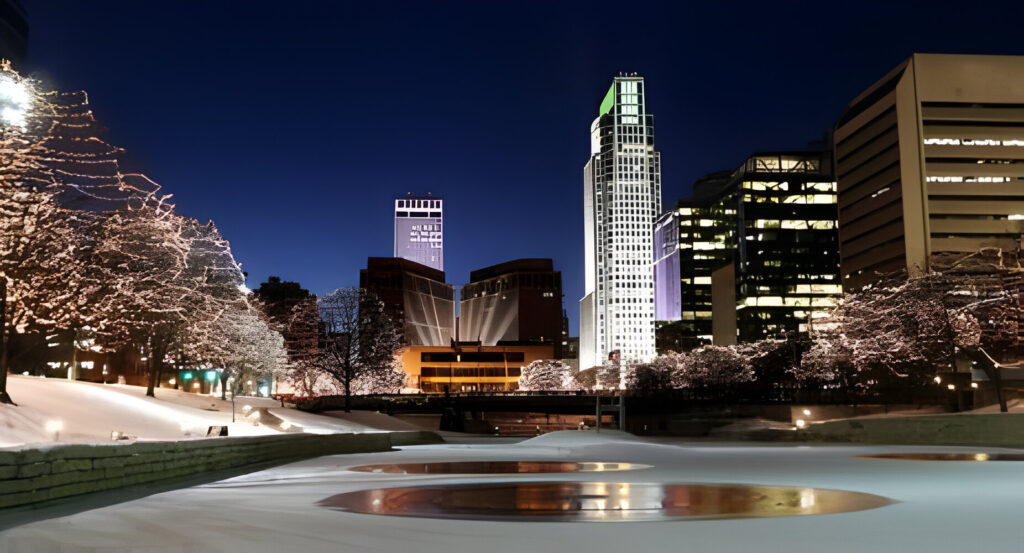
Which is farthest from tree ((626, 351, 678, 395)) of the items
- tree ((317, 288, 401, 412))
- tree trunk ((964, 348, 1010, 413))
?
tree trunk ((964, 348, 1010, 413))

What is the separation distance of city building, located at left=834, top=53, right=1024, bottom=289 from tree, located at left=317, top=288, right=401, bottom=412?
95.9m

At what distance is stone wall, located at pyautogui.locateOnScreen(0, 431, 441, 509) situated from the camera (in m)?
12.6

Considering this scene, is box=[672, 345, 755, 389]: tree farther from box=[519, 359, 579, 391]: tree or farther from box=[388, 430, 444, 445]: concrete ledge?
box=[388, 430, 444, 445]: concrete ledge

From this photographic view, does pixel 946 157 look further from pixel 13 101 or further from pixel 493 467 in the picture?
pixel 13 101

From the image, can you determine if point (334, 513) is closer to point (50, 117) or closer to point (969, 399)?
point (50, 117)

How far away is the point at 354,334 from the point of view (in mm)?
76375

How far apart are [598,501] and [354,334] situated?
65.0 metres

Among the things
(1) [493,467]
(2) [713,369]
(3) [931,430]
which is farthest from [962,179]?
(1) [493,467]

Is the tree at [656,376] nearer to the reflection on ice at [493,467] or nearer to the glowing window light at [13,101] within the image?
the reflection on ice at [493,467]

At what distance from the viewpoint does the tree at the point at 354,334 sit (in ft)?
248

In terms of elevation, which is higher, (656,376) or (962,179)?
(962,179)

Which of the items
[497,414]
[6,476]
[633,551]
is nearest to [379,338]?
[6,476]

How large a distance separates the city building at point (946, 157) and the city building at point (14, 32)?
13658 centimetres

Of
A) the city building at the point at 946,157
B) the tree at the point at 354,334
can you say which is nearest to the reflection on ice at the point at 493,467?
the tree at the point at 354,334
